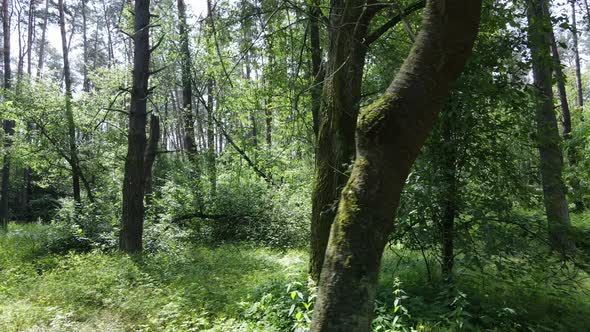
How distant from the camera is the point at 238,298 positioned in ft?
19.0

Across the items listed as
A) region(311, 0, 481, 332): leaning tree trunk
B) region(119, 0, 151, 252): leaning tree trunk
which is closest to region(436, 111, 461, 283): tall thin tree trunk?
region(311, 0, 481, 332): leaning tree trunk

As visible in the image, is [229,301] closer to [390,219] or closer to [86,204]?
[390,219]

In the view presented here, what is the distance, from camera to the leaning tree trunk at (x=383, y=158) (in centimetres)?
176

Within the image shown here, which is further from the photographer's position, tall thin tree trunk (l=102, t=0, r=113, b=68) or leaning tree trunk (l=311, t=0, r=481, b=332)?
tall thin tree trunk (l=102, t=0, r=113, b=68)

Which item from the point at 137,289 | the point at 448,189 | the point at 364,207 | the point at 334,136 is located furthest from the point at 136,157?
the point at 364,207

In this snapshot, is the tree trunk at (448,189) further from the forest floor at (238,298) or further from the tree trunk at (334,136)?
the tree trunk at (334,136)

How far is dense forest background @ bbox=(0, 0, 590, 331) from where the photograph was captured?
1861mm

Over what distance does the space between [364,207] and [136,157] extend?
8832mm

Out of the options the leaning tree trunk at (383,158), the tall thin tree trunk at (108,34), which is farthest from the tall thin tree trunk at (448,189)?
the tall thin tree trunk at (108,34)

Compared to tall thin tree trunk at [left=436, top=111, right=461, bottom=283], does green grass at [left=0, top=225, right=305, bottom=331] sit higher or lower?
lower

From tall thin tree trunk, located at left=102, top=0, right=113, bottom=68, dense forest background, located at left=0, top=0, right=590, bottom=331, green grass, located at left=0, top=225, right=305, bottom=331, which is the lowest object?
green grass, located at left=0, top=225, right=305, bottom=331

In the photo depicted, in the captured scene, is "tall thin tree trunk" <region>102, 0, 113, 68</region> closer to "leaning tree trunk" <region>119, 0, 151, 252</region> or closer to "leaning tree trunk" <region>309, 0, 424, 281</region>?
"leaning tree trunk" <region>119, 0, 151, 252</region>

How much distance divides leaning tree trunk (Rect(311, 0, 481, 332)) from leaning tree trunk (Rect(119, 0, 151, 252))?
8677mm

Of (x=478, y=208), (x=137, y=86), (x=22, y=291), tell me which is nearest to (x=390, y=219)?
(x=478, y=208)
